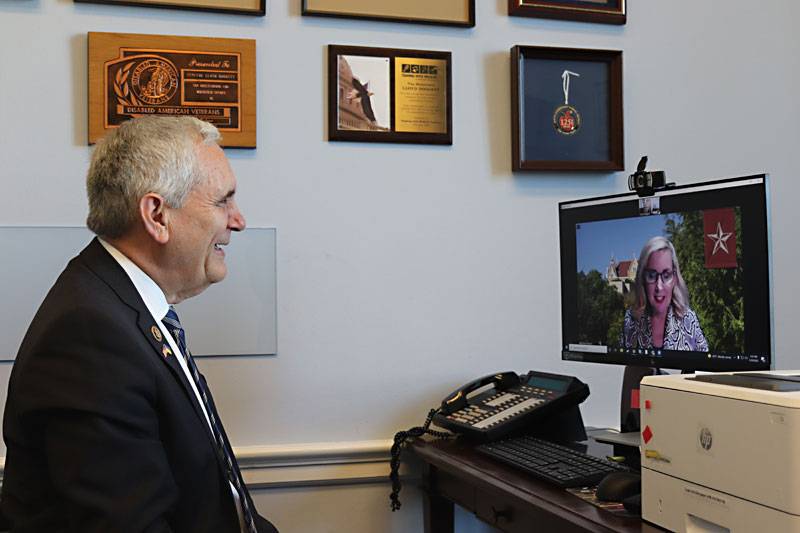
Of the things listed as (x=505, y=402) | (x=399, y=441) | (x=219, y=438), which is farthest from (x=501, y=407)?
(x=219, y=438)

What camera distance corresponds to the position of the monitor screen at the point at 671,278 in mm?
1852

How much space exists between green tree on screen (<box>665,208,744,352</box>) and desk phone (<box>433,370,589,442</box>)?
496mm

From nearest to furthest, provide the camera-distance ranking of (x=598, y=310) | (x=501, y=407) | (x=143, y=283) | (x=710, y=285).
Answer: (x=143, y=283)
(x=710, y=285)
(x=598, y=310)
(x=501, y=407)

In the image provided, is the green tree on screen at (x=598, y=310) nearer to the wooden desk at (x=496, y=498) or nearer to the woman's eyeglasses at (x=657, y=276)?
the woman's eyeglasses at (x=657, y=276)

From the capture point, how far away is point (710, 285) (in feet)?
6.35

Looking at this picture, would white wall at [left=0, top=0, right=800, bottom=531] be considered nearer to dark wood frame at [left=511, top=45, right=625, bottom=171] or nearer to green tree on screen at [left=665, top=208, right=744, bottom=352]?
dark wood frame at [left=511, top=45, right=625, bottom=171]

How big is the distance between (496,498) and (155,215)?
0.92 meters

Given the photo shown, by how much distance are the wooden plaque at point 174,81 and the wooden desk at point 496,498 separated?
3.14 feet

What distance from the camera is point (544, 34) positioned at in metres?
2.78

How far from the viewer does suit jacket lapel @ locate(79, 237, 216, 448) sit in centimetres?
170

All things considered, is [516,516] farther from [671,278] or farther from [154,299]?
[154,299]

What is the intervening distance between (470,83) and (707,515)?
154 cm

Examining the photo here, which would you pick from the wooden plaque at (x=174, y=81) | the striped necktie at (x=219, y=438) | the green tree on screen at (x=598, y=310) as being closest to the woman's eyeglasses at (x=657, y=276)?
the green tree on screen at (x=598, y=310)

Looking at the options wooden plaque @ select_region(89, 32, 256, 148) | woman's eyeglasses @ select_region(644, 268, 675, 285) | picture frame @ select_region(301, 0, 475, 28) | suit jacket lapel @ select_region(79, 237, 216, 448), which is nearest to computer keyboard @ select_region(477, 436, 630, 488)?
woman's eyeglasses @ select_region(644, 268, 675, 285)
